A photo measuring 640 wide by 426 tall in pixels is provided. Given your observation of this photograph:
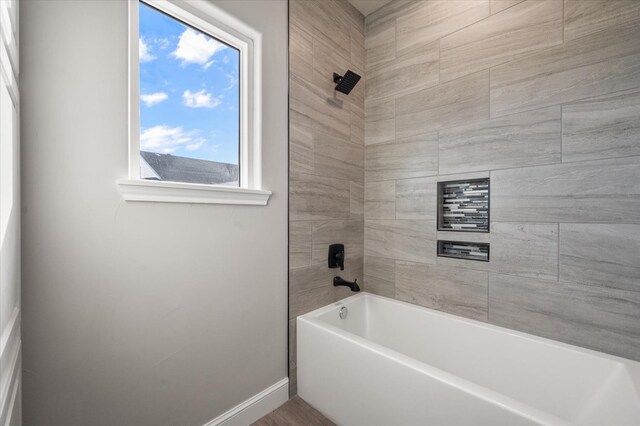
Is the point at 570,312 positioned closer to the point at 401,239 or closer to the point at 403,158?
the point at 401,239

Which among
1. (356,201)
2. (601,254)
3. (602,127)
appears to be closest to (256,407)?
(356,201)

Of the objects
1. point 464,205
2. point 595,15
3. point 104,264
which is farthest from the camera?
point 464,205

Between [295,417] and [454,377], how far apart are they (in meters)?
1.02

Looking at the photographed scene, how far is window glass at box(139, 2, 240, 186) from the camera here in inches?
52.7

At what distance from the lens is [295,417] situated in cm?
172

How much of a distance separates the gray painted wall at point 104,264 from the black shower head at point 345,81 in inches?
30.4

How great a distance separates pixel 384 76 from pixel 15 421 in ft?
8.75

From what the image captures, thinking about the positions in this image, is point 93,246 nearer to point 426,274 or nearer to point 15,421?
point 15,421

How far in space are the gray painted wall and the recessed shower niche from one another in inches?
54.5

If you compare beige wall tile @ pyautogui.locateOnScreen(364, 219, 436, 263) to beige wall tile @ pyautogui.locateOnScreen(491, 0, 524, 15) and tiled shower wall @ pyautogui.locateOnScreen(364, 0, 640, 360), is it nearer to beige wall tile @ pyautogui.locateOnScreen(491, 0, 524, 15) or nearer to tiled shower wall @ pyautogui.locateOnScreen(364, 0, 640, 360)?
tiled shower wall @ pyautogui.locateOnScreen(364, 0, 640, 360)

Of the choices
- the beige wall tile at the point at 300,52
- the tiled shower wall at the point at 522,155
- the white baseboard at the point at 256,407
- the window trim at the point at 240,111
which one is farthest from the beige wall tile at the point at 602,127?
the white baseboard at the point at 256,407

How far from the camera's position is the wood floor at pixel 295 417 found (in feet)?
5.47

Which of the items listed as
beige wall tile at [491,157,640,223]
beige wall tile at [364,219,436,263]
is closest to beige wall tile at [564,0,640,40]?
beige wall tile at [491,157,640,223]

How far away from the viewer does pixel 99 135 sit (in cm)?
114
